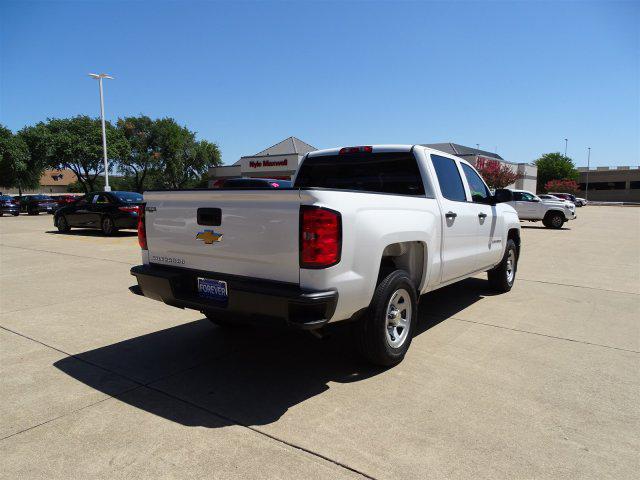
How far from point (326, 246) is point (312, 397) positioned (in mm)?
1209

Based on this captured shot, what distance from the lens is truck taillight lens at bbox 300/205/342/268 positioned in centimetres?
309

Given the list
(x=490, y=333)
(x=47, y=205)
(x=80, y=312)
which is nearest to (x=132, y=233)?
(x=80, y=312)

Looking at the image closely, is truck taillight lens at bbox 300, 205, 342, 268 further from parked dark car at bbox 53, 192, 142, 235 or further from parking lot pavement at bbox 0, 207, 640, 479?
parked dark car at bbox 53, 192, 142, 235

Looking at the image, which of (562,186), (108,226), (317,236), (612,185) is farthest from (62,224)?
(612,185)

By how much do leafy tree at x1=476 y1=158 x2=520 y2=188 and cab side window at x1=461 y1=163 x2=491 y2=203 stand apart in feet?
154

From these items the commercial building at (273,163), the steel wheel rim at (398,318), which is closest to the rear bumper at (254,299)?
the steel wheel rim at (398,318)

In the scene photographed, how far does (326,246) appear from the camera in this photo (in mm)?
3111

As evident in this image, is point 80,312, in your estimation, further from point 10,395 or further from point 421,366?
point 421,366

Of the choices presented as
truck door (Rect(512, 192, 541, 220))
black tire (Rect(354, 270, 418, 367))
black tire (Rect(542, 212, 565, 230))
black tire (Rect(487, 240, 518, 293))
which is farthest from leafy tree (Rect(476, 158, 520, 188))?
black tire (Rect(354, 270, 418, 367))

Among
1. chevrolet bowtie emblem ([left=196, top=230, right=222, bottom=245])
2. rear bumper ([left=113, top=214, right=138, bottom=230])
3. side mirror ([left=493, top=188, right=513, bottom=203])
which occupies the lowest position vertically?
rear bumper ([left=113, top=214, right=138, bottom=230])

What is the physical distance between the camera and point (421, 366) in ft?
13.3

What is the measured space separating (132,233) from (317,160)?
13.1 metres

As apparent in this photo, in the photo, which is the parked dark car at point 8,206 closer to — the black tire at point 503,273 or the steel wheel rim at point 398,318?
the black tire at point 503,273

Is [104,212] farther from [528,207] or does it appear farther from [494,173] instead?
[494,173]
